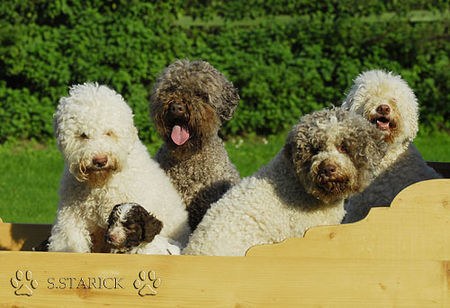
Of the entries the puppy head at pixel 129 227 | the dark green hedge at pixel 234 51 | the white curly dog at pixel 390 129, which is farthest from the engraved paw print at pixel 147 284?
the dark green hedge at pixel 234 51

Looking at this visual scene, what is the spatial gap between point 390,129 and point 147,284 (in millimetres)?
1782

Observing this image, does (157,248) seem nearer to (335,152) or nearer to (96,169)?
(96,169)

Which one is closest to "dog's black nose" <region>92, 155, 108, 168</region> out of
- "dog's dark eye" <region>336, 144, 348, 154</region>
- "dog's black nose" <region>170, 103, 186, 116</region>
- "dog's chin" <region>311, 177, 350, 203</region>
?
"dog's black nose" <region>170, 103, 186, 116</region>

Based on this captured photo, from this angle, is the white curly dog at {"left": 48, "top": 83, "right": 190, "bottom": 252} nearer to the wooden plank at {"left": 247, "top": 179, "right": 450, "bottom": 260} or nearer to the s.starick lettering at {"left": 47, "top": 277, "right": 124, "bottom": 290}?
the s.starick lettering at {"left": 47, "top": 277, "right": 124, "bottom": 290}

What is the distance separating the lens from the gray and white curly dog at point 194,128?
419cm

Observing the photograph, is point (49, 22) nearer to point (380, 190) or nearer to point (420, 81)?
point (420, 81)

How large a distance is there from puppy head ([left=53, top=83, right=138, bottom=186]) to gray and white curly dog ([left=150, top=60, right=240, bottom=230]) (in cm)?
59

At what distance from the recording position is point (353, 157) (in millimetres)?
3254

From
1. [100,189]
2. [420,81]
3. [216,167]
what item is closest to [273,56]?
[420,81]

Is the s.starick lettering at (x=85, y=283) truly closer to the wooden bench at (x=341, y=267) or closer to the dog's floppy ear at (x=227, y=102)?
the wooden bench at (x=341, y=267)

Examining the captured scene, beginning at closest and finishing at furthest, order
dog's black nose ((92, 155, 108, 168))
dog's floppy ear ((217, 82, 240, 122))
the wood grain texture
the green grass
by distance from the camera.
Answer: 1. the wood grain texture
2. dog's black nose ((92, 155, 108, 168))
3. dog's floppy ear ((217, 82, 240, 122))
4. the green grass

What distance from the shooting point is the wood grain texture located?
3.12 metres

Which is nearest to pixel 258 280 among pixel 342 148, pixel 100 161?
pixel 342 148

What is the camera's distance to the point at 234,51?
30.1 feet
